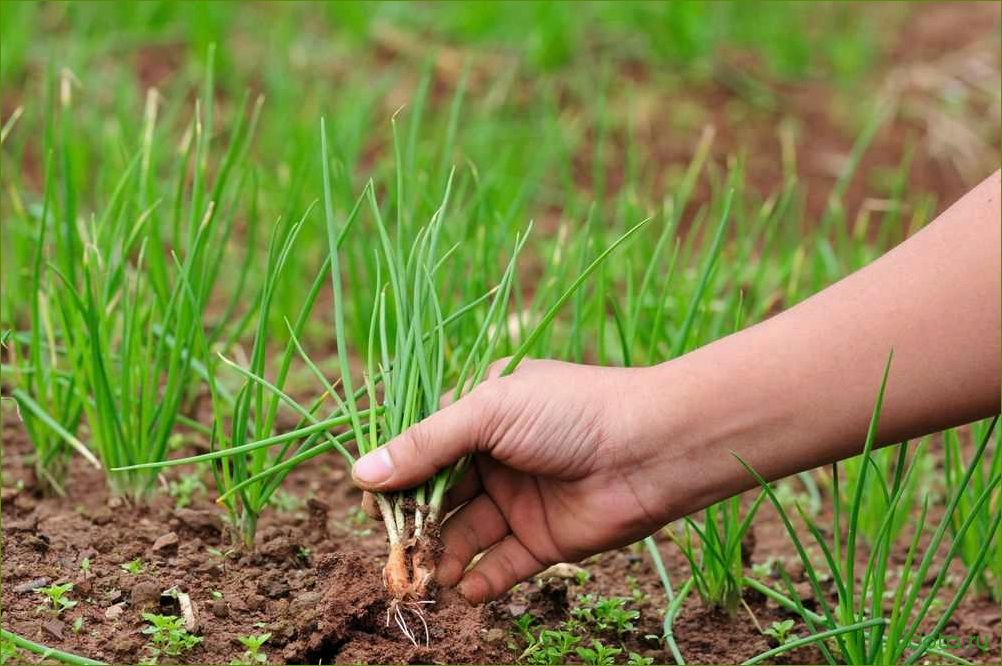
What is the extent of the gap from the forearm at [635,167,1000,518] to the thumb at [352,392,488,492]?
25 centimetres

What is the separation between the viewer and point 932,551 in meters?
1.80

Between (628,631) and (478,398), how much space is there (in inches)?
19.6

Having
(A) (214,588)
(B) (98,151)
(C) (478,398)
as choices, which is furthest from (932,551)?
(B) (98,151)

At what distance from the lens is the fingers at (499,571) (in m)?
1.96

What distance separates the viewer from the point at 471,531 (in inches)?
81.4

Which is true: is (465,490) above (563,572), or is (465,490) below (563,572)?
above

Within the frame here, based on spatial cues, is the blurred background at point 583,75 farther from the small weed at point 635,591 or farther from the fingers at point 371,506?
the fingers at point 371,506

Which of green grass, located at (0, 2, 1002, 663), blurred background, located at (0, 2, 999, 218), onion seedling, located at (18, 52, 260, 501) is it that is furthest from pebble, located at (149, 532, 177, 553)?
blurred background, located at (0, 2, 999, 218)

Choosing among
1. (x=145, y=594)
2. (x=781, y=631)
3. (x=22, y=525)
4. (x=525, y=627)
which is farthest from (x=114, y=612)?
(x=781, y=631)

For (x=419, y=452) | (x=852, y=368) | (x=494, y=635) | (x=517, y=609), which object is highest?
(x=852, y=368)

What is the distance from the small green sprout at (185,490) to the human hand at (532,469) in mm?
Result: 582

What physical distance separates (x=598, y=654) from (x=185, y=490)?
0.90 meters

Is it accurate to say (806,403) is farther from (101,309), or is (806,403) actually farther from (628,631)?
(101,309)

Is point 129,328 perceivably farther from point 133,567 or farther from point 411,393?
point 411,393
